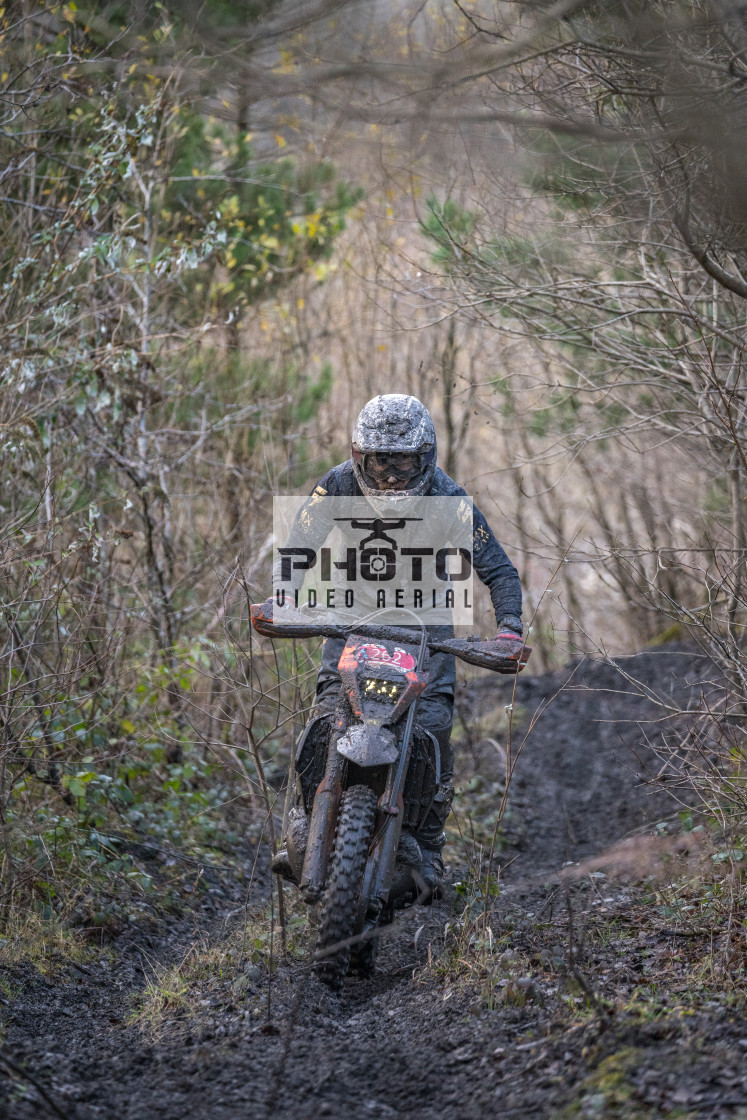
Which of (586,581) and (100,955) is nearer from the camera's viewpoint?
(100,955)

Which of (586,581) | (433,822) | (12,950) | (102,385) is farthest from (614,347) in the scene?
(586,581)

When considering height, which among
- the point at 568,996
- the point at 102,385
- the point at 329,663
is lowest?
the point at 568,996

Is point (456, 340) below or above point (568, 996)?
above

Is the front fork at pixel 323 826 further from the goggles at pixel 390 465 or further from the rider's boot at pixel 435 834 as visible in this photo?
the goggles at pixel 390 465

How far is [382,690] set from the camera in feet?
14.3

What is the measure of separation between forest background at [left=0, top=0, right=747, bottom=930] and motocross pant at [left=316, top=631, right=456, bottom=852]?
34cm

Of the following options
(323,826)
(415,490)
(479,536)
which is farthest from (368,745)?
(479,536)

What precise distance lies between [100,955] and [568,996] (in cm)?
232

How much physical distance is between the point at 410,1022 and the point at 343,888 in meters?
0.57

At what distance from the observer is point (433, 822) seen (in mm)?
4824

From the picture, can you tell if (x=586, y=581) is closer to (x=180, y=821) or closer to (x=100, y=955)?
(x=180, y=821)

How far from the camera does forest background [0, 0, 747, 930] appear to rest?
472 centimetres

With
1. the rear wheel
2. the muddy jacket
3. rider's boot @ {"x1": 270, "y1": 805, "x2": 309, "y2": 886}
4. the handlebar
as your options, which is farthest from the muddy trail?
the muddy jacket

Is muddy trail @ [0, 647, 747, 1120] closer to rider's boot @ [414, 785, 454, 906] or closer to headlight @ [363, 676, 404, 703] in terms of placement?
rider's boot @ [414, 785, 454, 906]
